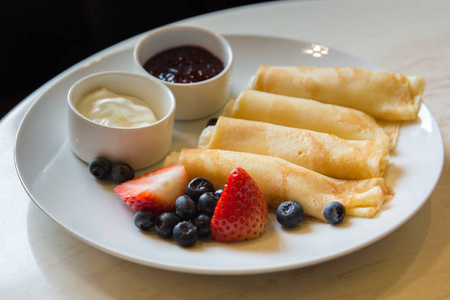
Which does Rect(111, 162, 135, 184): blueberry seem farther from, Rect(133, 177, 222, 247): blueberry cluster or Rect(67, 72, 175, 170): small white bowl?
Rect(133, 177, 222, 247): blueberry cluster

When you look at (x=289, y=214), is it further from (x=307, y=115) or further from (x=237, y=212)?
(x=307, y=115)

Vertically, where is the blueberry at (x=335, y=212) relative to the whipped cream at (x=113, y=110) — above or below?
below

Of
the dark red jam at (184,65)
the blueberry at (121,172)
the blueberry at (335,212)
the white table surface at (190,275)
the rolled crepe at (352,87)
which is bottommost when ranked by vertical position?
the white table surface at (190,275)

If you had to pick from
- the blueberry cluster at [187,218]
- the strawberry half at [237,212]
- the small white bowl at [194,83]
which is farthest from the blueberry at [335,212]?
the small white bowl at [194,83]

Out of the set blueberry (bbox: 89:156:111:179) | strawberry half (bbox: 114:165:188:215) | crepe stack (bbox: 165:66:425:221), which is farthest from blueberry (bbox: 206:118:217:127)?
blueberry (bbox: 89:156:111:179)

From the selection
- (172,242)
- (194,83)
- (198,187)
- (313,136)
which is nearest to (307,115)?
(313,136)

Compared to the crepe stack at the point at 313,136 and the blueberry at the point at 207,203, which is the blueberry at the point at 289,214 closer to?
the crepe stack at the point at 313,136

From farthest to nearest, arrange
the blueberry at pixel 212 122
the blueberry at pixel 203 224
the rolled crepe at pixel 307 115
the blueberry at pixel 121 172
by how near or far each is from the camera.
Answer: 1. the blueberry at pixel 212 122
2. the rolled crepe at pixel 307 115
3. the blueberry at pixel 121 172
4. the blueberry at pixel 203 224

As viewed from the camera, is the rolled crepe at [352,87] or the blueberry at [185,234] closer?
the blueberry at [185,234]
